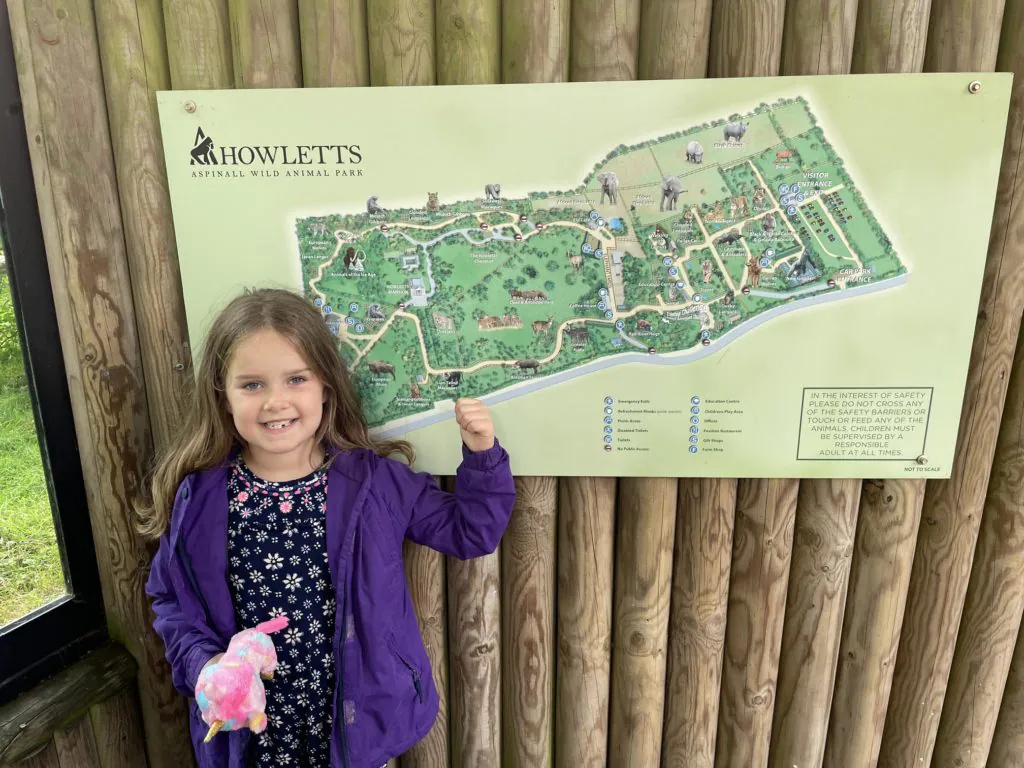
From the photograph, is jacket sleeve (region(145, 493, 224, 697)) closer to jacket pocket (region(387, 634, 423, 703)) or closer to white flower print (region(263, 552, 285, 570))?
white flower print (region(263, 552, 285, 570))

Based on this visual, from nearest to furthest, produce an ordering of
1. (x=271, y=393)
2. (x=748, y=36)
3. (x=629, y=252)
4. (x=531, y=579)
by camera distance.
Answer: (x=271, y=393), (x=748, y=36), (x=629, y=252), (x=531, y=579)

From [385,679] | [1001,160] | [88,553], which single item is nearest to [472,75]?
[1001,160]

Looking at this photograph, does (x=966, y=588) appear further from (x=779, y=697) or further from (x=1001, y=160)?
(x=1001, y=160)

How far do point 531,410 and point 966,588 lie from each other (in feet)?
5.85

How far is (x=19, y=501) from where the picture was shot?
7.51 ft

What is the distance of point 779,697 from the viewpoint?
8.54ft

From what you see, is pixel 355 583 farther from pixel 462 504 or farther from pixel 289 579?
pixel 462 504

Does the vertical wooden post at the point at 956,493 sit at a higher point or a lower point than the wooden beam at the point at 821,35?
lower

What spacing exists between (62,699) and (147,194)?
176cm

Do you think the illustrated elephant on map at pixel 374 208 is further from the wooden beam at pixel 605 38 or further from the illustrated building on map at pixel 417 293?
the wooden beam at pixel 605 38

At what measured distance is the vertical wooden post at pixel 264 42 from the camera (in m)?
2.07

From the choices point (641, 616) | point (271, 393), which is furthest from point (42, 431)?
point (641, 616)

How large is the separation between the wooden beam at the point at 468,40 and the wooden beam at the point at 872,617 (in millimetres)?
1951

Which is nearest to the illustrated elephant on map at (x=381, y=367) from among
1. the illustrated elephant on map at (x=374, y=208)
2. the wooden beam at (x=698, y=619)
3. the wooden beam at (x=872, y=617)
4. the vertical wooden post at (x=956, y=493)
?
the illustrated elephant on map at (x=374, y=208)
